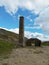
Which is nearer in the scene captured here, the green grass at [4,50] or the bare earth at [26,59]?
the bare earth at [26,59]

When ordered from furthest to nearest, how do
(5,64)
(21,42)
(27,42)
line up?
(27,42)
(21,42)
(5,64)

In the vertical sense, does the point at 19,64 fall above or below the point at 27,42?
below

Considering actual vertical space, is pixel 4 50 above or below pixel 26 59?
above

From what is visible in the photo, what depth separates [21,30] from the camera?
48.2 metres

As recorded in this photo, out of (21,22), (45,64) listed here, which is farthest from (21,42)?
(45,64)

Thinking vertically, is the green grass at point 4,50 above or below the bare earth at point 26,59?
above

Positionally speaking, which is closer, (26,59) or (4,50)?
(26,59)

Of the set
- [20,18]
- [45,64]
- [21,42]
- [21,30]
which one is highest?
[20,18]

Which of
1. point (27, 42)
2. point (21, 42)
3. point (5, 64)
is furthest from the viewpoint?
point (27, 42)

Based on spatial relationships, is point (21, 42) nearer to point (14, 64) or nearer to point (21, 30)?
point (21, 30)

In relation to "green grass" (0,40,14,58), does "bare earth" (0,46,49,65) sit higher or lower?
lower

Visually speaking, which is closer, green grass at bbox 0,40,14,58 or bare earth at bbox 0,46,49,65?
bare earth at bbox 0,46,49,65

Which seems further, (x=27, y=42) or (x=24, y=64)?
(x=27, y=42)

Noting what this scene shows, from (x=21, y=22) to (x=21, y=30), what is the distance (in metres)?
2.38
